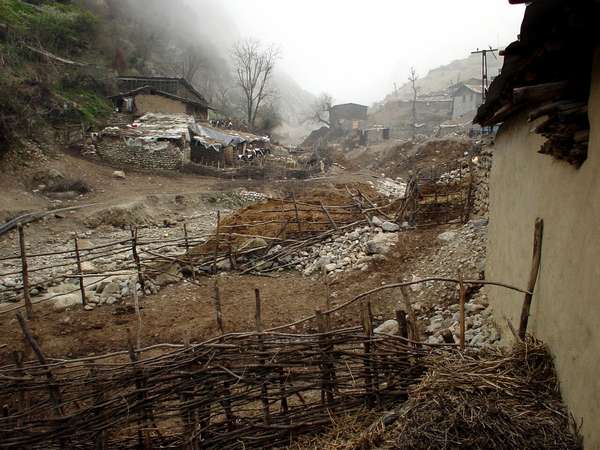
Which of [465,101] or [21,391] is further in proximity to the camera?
[465,101]

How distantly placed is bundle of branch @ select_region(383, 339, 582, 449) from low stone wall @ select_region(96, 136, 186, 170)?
19.9 metres

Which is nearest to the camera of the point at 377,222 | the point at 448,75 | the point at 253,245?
the point at 253,245

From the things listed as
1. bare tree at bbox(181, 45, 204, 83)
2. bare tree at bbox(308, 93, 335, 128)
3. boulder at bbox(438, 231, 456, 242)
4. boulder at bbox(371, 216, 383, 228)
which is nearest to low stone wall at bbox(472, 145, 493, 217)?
boulder at bbox(438, 231, 456, 242)

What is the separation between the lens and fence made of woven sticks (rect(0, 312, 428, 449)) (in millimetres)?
3172

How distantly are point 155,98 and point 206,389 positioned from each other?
26.6 m

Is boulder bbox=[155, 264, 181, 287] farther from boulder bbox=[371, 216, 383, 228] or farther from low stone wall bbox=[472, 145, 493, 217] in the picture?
low stone wall bbox=[472, 145, 493, 217]

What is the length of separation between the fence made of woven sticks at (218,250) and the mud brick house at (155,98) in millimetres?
16638

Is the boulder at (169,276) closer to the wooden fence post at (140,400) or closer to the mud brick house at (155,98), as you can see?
the wooden fence post at (140,400)

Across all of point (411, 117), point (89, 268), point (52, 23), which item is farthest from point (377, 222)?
point (411, 117)

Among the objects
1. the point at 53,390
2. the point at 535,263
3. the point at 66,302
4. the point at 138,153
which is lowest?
the point at 66,302

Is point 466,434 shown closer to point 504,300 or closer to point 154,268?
point 504,300

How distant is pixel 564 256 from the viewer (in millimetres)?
2822

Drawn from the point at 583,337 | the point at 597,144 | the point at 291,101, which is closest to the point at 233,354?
the point at 583,337

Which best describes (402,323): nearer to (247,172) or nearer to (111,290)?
(111,290)
